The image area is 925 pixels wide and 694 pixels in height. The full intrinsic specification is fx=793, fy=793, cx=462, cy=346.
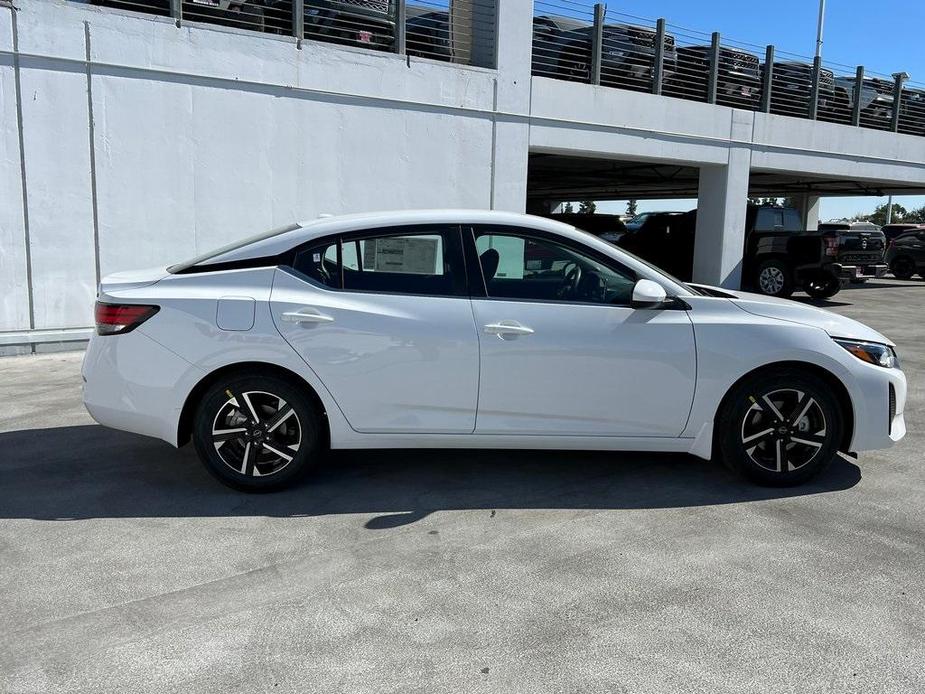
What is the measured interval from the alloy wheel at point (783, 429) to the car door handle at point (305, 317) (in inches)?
95.9

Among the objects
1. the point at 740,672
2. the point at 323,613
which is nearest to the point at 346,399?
the point at 323,613

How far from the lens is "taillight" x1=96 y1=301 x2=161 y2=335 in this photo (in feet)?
14.1

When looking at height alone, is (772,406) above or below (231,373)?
below

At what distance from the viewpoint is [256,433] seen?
438 centimetres

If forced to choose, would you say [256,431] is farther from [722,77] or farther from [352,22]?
[722,77]

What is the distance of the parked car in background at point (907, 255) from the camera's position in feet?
81.8

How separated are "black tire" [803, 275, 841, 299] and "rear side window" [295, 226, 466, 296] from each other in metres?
13.2

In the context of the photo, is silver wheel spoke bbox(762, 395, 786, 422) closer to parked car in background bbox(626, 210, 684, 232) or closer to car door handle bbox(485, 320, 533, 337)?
car door handle bbox(485, 320, 533, 337)

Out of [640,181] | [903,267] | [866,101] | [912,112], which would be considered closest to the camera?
[866,101]

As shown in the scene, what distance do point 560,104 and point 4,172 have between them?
7.59m

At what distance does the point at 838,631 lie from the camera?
10.1 feet

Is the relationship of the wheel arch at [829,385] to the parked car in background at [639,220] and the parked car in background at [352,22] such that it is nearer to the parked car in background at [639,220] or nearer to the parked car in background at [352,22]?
the parked car in background at [352,22]

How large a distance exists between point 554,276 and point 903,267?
2500cm

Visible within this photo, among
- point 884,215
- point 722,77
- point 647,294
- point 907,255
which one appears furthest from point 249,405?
point 884,215
